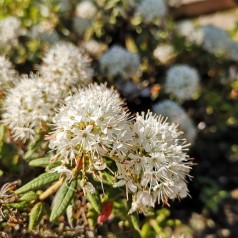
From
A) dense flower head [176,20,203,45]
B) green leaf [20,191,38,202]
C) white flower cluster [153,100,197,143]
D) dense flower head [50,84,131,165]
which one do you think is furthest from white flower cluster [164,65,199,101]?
green leaf [20,191,38,202]

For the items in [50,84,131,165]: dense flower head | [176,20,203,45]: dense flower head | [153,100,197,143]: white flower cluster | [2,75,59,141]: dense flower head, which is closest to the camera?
[50,84,131,165]: dense flower head

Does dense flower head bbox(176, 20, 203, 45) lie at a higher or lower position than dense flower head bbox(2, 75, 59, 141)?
higher

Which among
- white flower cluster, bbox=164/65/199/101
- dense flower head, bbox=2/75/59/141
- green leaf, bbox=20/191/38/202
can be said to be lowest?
green leaf, bbox=20/191/38/202

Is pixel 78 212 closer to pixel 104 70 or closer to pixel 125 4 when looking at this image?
pixel 104 70

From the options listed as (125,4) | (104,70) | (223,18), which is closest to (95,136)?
(104,70)

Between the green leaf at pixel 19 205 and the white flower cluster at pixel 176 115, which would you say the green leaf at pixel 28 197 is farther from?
the white flower cluster at pixel 176 115

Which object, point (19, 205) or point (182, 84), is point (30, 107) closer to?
point (19, 205)

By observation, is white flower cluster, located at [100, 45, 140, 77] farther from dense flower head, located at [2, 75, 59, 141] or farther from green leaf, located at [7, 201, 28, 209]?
green leaf, located at [7, 201, 28, 209]
